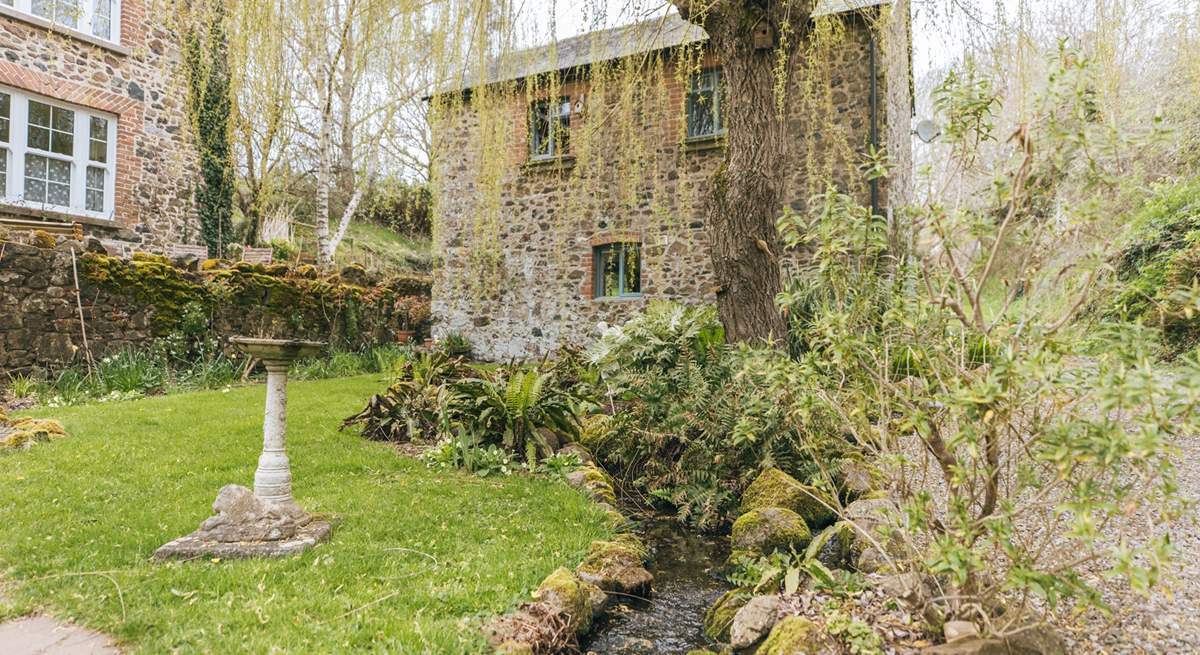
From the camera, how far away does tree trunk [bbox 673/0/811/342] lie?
4840mm

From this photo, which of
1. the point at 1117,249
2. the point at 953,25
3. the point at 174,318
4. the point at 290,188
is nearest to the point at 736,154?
the point at 953,25

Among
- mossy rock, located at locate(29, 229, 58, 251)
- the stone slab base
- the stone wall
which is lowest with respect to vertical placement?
the stone slab base

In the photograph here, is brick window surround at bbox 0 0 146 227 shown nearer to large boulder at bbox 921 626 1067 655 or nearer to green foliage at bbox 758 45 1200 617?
green foliage at bbox 758 45 1200 617

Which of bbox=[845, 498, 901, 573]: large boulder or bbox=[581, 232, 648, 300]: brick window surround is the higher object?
bbox=[581, 232, 648, 300]: brick window surround

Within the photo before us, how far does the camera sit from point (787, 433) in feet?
13.8

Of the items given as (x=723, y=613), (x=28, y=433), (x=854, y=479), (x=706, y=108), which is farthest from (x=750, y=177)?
(x=28, y=433)

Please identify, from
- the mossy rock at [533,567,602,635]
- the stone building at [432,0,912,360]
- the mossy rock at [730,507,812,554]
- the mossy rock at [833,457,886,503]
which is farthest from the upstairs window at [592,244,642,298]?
the mossy rock at [533,567,602,635]

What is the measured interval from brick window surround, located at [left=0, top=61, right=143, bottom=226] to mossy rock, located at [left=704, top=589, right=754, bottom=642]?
10.9 m

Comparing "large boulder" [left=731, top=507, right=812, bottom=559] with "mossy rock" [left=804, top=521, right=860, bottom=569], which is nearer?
"mossy rock" [left=804, top=521, right=860, bottom=569]

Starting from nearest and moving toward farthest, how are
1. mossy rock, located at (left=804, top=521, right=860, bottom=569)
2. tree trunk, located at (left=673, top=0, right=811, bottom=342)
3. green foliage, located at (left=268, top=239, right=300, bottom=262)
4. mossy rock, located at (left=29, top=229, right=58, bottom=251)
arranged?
1. mossy rock, located at (left=804, top=521, right=860, bottom=569)
2. tree trunk, located at (left=673, top=0, right=811, bottom=342)
3. mossy rock, located at (left=29, top=229, right=58, bottom=251)
4. green foliage, located at (left=268, top=239, right=300, bottom=262)

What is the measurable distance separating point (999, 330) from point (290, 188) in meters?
19.3

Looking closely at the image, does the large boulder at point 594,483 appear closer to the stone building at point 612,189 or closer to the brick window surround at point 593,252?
the stone building at point 612,189

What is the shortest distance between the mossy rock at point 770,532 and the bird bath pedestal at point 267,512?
7.69 ft

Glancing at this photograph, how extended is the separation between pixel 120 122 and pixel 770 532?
37.1ft
